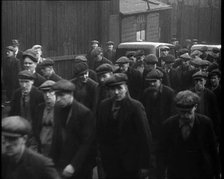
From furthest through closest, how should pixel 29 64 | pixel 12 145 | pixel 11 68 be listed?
pixel 11 68, pixel 29 64, pixel 12 145

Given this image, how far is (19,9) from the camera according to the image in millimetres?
14750

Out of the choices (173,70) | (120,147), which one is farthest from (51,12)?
(120,147)

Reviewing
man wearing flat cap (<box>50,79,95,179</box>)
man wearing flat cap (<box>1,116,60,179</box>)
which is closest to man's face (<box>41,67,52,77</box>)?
man wearing flat cap (<box>50,79,95,179</box>)

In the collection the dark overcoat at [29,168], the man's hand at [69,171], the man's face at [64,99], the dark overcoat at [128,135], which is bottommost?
the man's hand at [69,171]

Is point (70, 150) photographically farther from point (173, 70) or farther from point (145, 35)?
point (145, 35)

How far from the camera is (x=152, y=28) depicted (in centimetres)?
2536

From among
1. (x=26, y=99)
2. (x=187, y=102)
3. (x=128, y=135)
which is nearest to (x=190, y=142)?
(x=187, y=102)

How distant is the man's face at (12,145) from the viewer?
3920 millimetres

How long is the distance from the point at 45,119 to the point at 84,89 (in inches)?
73.7

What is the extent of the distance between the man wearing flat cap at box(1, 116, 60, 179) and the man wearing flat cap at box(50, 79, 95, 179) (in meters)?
1.54

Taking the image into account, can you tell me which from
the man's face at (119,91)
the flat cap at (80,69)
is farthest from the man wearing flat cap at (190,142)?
the flat cap at (80,69)

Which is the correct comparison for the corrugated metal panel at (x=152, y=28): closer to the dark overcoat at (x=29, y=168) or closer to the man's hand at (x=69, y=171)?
the man's hand at (x=69, y=171)

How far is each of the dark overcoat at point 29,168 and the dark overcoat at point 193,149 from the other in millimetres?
→ 1986

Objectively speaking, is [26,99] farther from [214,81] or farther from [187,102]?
[214,81]
